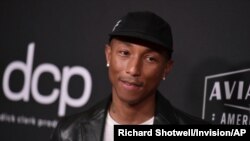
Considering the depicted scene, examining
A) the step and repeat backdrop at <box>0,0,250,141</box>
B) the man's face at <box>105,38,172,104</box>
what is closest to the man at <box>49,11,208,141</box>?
the man's face at <box>105,38,172,104</box>

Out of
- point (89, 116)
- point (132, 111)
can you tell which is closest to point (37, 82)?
point (89, 116)

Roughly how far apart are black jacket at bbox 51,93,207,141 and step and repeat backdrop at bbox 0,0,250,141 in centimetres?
34

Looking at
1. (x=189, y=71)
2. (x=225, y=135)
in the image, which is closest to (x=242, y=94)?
(x=189, y=71)

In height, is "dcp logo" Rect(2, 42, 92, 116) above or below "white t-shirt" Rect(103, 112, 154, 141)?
above

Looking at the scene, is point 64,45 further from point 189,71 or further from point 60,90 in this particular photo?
point 189,71

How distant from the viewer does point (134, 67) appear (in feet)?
3.51

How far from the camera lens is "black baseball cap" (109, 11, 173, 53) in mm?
1070

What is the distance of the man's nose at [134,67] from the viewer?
1068 mm

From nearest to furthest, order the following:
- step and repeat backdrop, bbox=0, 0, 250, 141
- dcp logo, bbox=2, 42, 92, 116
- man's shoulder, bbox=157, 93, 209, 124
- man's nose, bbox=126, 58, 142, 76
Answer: man's nose, bbox=126, 58, 142, 76 < man's shoulder, bbox=157, 93, 209, 124 < step and repeat backdrop, bbox=0, 0, 250, 141 < dcp logo, bbox=2, 42, 92, 116

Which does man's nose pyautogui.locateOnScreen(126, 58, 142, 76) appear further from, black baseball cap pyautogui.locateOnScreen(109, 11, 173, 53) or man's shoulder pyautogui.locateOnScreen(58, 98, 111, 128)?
man's shoulder pyautogui.locateOnScreen(58, 98, 111, 128)

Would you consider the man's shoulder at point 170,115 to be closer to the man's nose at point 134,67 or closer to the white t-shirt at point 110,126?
the white t-shirt at point 110,126

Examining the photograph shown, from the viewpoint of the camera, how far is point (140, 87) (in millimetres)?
1103

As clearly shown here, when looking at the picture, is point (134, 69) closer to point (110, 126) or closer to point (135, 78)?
point (135, 78)

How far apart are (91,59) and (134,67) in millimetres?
749
